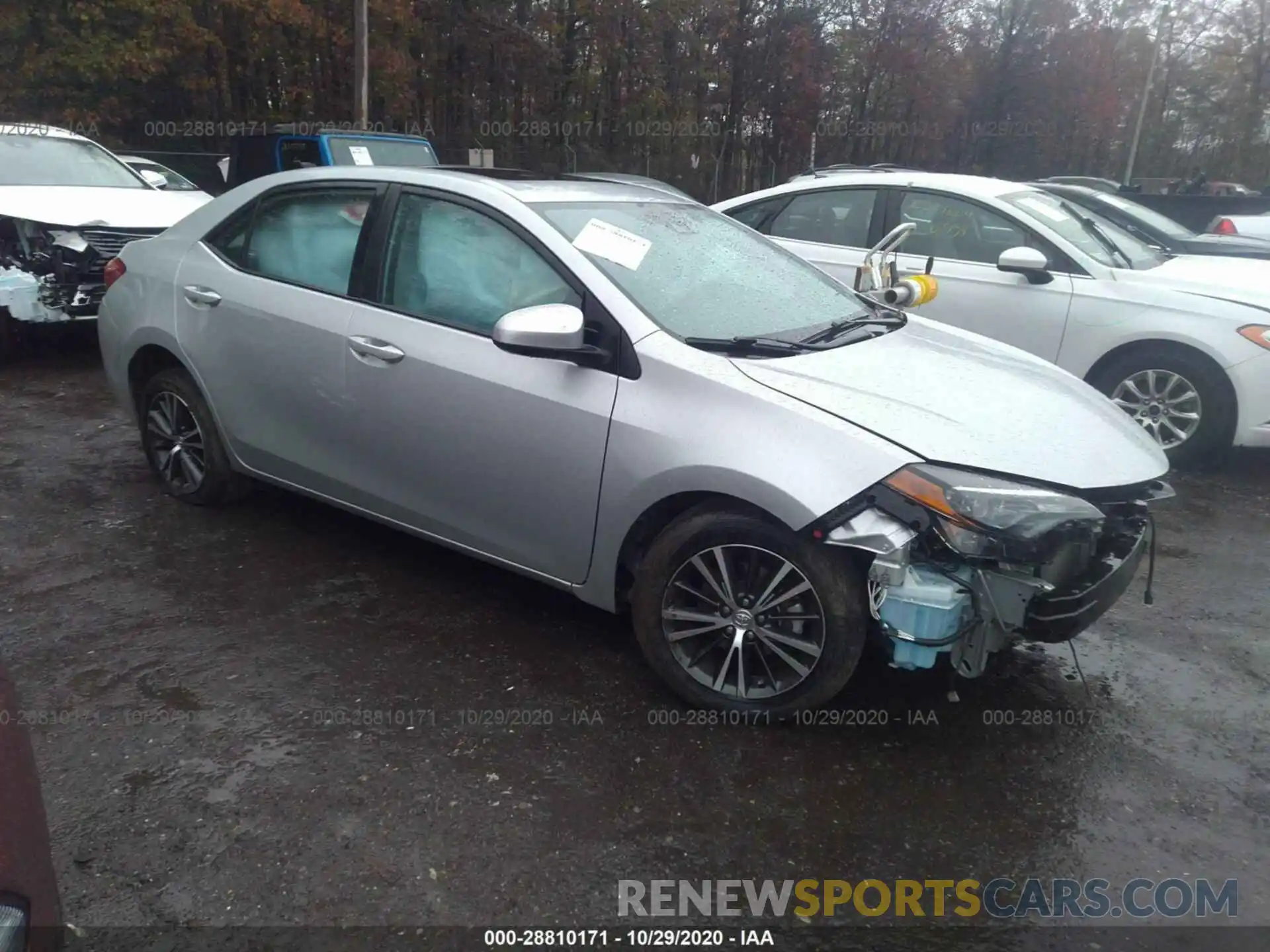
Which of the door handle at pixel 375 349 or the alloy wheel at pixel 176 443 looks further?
the alloy wheel at pixel 176 443

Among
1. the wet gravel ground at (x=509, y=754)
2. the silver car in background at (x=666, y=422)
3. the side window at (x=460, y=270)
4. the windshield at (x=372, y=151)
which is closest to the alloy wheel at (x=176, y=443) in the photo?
the silver car in background at (x=666, y=422)

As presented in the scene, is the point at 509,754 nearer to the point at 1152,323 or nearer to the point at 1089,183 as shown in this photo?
the point at 1152,323

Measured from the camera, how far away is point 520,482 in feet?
11.2

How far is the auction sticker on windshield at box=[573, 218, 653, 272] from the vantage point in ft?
11.3

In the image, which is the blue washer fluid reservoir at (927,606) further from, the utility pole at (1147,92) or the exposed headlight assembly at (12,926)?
the utility pole at (1147,92)

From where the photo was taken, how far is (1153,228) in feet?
28.3

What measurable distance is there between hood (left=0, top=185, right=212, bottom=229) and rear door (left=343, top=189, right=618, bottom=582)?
4119 millimetres

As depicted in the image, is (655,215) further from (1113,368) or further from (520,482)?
(1113,368)

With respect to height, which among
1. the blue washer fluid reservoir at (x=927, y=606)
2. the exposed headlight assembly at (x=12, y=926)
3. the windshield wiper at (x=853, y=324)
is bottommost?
the exposed headlight assembly at (x=12, y=926)

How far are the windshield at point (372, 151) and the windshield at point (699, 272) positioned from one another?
25.6 ft

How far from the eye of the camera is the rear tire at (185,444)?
14.8 feet

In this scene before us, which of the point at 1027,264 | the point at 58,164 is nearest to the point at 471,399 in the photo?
the point at 1027,264

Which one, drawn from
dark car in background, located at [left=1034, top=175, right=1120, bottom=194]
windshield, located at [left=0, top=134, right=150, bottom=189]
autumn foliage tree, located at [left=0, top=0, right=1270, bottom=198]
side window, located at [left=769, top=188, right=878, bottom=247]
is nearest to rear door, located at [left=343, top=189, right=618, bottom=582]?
side window, located at [left=769, top=188, right=878, bottom=247]

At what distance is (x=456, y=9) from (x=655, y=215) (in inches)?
1011
